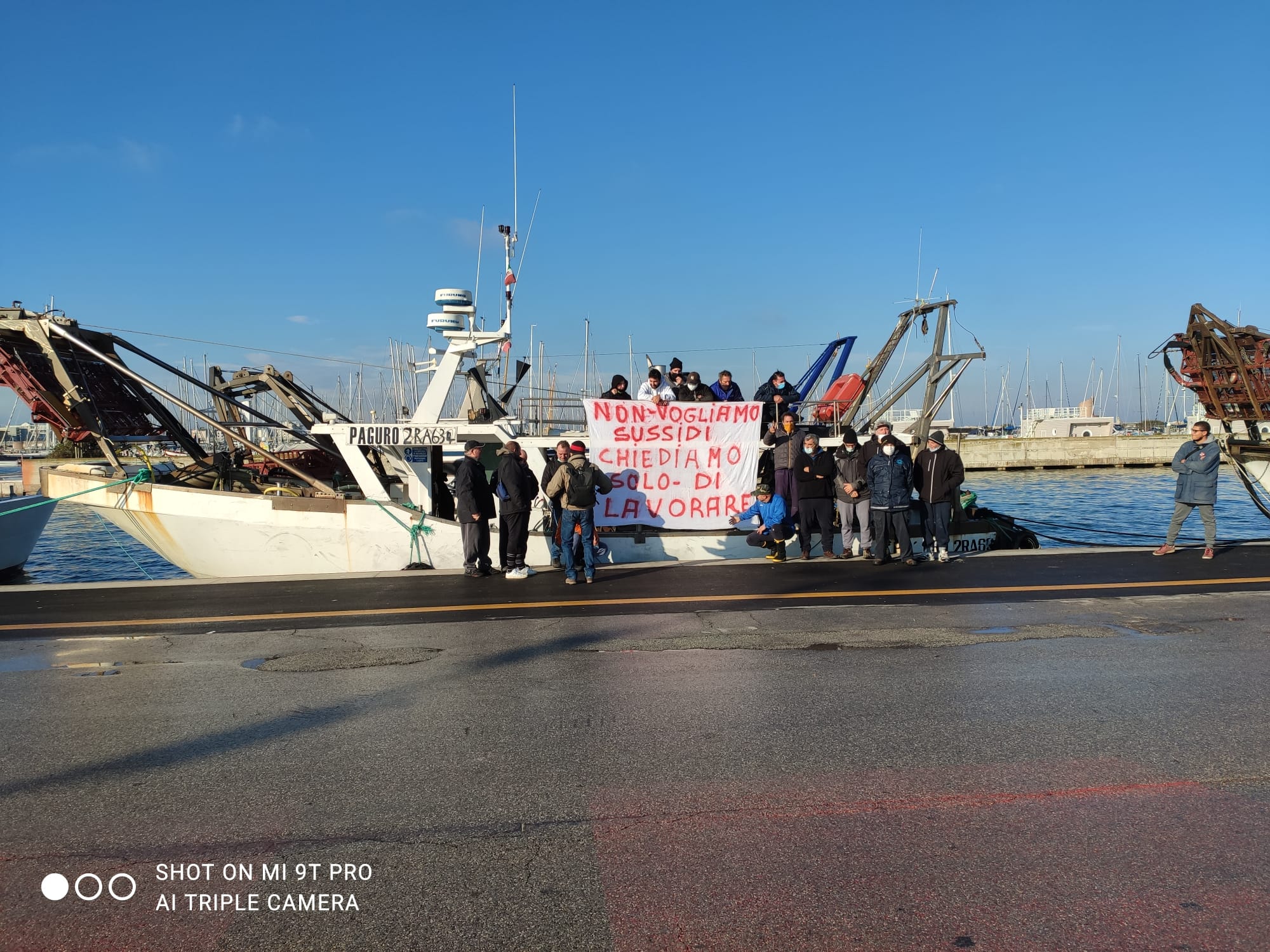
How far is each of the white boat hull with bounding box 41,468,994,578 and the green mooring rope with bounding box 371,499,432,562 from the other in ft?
0.12

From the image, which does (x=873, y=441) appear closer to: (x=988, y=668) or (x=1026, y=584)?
(x=1026, y=584)

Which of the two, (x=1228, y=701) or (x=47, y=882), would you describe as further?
(x=1228, y=701)

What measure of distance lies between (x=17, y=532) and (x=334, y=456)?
35.3 feet

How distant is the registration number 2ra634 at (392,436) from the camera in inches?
504

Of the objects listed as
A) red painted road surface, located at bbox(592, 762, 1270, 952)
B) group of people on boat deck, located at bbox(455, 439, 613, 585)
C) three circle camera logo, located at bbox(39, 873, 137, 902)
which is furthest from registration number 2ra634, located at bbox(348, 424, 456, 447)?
three circle camera logo, located at bbox(39, 873, 137, 902)

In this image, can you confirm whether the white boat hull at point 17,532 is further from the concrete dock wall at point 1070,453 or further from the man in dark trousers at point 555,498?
the concrete dock wall at point 1070,453

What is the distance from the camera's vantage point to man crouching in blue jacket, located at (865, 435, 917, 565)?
1135cm

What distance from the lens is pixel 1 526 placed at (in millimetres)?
19234

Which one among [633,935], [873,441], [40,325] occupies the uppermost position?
[40,325]

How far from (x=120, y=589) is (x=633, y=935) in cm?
960

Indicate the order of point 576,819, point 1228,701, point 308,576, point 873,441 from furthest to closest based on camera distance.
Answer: point 873,441 < point 308,576 < point 1228,701 < point 576,819

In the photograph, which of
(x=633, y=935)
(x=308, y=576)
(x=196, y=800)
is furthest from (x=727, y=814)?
(x=308, y=576)

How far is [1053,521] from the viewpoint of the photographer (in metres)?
31.7

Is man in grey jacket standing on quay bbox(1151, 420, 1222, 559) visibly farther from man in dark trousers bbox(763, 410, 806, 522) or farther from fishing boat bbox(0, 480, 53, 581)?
fishing boat bbox(0, 480, 53, 581)
